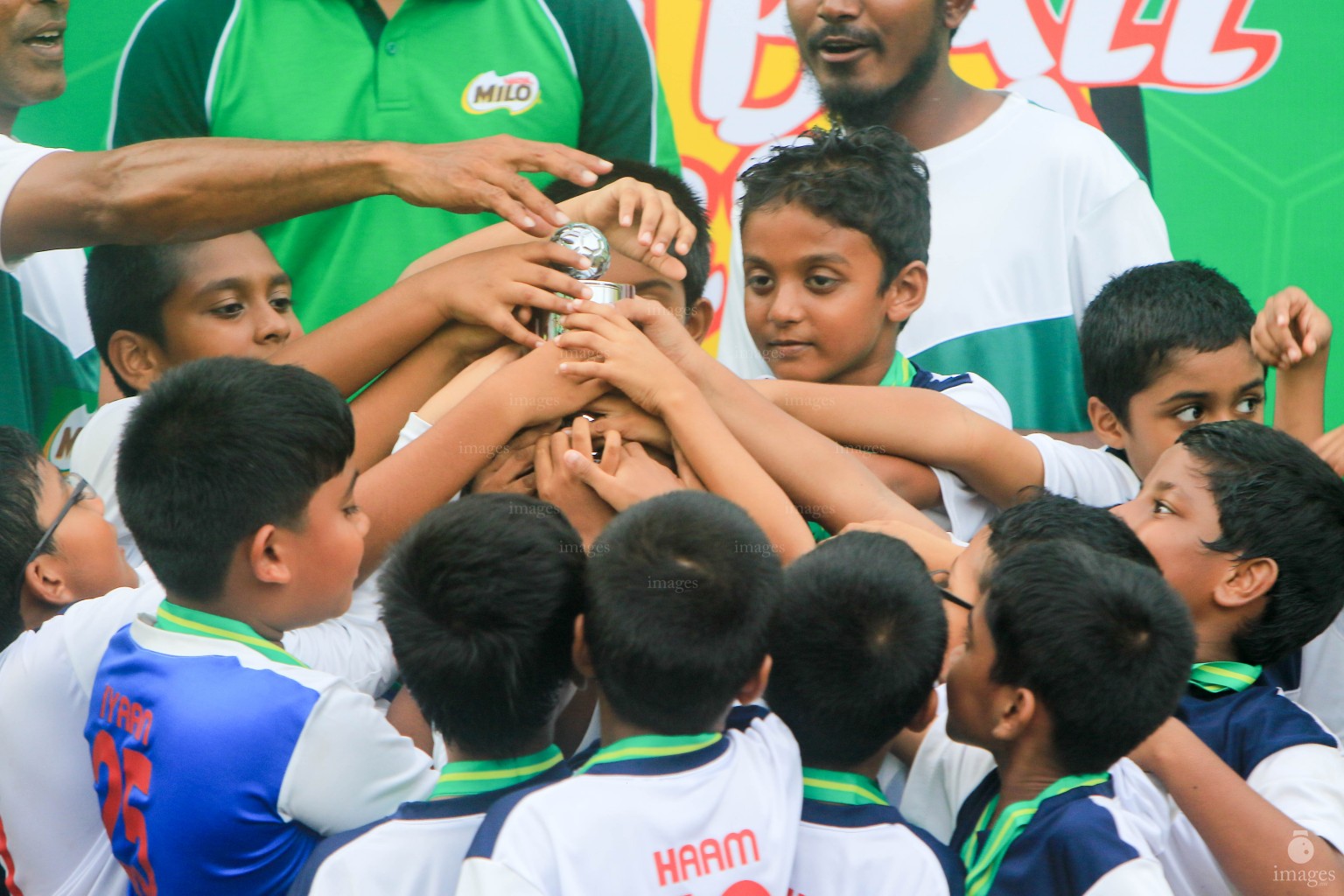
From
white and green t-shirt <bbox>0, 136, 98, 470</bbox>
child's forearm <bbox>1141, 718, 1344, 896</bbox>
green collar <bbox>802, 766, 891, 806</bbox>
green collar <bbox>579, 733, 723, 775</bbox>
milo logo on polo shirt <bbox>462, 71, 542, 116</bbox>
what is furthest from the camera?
milo logo on polo shirt <bbox>462, 71, 542, 116</bbox>

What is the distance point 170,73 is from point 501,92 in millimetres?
811

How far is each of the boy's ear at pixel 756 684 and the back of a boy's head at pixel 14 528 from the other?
1156mm

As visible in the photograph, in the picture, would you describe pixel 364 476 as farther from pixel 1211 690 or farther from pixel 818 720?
pixel 1211 690

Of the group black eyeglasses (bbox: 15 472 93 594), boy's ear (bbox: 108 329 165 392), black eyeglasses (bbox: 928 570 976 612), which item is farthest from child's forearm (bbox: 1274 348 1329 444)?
boy's ear (bbox: 108 329 165 392)

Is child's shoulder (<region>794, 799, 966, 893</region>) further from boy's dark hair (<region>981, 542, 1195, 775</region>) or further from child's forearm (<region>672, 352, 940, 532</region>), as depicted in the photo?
child's forearm (<region>672, 352, 940, 532</region>)

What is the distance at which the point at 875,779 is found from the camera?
159 cm

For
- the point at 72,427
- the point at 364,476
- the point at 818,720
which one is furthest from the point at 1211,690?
the point at 72,427

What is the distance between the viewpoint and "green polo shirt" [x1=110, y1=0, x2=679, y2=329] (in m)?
3.03

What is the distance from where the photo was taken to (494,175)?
219 cm

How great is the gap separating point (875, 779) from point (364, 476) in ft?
3.00

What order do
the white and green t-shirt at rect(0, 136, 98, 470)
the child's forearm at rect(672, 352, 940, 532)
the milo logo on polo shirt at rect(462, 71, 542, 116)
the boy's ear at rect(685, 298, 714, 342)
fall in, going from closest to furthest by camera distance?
the child's forearm at rect(672, 352, 940, 532)
the boy's ear at rect(685, 298, 714, 342)
the white and green t-shirt at rect(0, 136, 98, 470)
the milo logo on polo shirt at rect(462, 71, 542, 116)

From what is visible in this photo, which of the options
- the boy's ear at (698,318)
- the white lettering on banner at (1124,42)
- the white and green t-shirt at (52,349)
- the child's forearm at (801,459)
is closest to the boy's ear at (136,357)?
the white and green t-shirt at (52,349)

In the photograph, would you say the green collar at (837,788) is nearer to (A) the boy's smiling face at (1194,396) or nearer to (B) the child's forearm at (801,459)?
(B) the child's forearm at (801,459)

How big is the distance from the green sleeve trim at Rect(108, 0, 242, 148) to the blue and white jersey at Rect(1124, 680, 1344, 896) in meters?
2.58
